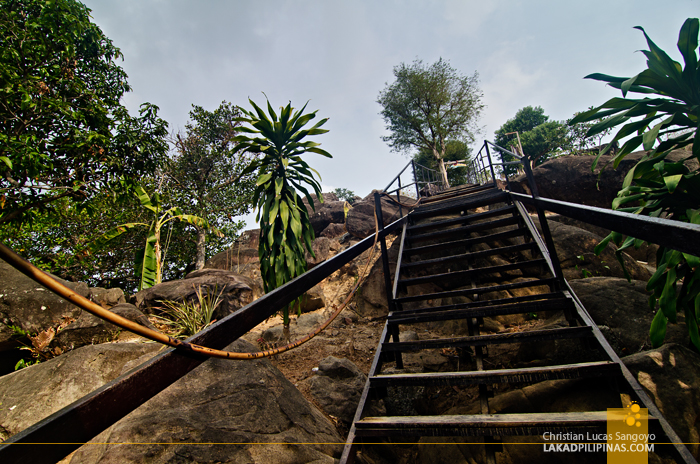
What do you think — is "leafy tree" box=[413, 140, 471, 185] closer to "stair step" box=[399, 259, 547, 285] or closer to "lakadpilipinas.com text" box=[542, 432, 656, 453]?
"stair step" box=[399, 259, 547, 285]

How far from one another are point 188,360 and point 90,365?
4.35 metres

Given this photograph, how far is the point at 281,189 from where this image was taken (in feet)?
16.3

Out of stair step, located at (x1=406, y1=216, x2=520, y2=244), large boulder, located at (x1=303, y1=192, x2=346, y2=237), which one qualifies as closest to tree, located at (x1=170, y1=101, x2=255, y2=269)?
large boulder, located at (x1=303, y1=192, x2=346, y2=237)

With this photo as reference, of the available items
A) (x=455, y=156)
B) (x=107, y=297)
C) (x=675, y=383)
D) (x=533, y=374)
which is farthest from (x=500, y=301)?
(x=455, y=156)

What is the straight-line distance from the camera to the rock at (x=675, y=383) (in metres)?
1.81

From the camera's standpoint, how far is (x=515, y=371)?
6.29 ft

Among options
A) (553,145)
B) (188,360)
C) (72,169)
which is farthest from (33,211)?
(553,145)

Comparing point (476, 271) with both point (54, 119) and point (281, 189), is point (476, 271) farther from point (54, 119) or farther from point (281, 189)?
point (54, 119)

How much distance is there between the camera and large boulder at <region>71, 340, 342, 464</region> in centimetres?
188

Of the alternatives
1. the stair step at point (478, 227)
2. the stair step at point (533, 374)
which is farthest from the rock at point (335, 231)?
the stair step at point (533, 374)

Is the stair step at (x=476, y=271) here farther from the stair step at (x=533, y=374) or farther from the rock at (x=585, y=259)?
the rock at (x=585, y=259)

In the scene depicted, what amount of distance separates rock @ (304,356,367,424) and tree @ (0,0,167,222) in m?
5.37

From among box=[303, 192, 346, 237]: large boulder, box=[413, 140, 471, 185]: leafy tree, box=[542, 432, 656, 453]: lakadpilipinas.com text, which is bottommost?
box=[542, 432, 656, 453]: lakadpilipinas.com text

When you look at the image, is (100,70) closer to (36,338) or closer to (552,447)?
(36,338)
